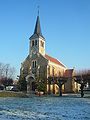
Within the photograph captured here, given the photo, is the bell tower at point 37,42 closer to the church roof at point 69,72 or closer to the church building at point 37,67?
the church building at point 37,67

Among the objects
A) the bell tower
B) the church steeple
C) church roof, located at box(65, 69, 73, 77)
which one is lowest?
church roof, located at box(65, 69, 73, 77)

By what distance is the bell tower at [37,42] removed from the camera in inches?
1881

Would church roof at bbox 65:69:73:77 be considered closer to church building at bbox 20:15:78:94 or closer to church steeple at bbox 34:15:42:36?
church building at bbox 20:15:78:94

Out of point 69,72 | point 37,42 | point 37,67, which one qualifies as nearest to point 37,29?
point 37,42

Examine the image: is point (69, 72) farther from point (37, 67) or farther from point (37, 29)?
point (37, 29)

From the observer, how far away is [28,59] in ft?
161

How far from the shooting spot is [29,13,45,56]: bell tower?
4777 cm

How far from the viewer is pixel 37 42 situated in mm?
47906

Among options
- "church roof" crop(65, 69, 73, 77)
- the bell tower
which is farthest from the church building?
"church roof" crop(65, 69, 73, 77)

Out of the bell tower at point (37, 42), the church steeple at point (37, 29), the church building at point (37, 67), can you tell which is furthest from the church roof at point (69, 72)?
the church steeple at point (37, 29)

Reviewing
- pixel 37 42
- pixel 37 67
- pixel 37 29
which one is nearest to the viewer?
pixel 37 67

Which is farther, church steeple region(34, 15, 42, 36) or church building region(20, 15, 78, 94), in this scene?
church steeple region(34, 15, 42, 36)

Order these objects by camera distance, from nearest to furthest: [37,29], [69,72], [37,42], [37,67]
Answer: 1. [37,67]
2. [37,42]
3. [37,29]
4. [69,72]

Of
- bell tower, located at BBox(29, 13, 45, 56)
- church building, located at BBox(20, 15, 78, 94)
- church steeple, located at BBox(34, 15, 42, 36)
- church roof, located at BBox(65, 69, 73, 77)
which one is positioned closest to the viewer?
church building, located at BBox(20, 15, 78, 94)
